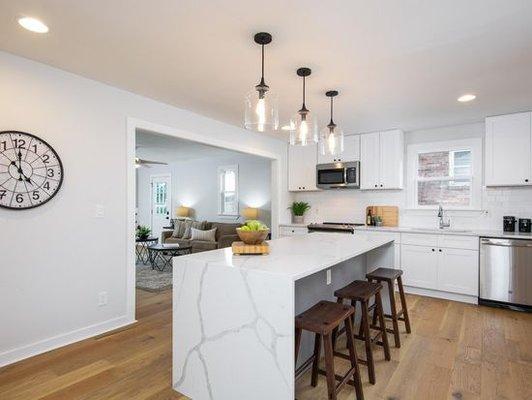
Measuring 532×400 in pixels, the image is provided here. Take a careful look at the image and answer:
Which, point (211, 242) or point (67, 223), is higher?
point (67, 223)

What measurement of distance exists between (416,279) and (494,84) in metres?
2.49

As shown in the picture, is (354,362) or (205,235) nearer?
(354,362)

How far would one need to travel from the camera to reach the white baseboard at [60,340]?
95.6 inches

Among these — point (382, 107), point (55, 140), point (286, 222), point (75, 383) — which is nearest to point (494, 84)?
point (382, 107)

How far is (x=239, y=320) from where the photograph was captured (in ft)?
5.86

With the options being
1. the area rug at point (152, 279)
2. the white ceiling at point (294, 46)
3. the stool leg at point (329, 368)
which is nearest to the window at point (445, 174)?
the white ceiling at point (294, 46)

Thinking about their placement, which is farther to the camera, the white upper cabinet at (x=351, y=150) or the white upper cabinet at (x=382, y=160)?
the white upper cabinet at (x=351, y=150)

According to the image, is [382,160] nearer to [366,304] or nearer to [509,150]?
[509,150]

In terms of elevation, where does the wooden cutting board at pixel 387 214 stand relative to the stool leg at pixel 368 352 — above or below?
above

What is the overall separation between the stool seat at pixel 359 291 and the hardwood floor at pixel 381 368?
0.56 meters

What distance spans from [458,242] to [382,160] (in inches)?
60.0

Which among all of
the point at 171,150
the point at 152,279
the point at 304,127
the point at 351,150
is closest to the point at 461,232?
the point at 351,150

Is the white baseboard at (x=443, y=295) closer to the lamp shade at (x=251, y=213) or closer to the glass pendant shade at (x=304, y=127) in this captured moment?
the glass pendant shade at (x=304, y=127)

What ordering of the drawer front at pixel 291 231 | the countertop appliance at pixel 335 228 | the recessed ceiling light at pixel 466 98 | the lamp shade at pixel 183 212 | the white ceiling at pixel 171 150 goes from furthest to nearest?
the lamp shade at pixel 183 212 → the white ceiling at pixel 171 150 → the drawer front at pixel 291 231 → the countertop appliance at pixel 335 228 → the recessed ceiling light at pixel 466 98
